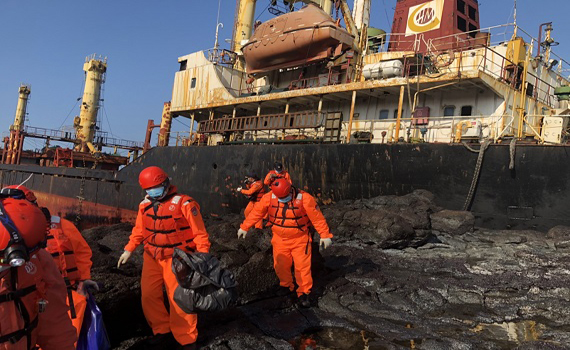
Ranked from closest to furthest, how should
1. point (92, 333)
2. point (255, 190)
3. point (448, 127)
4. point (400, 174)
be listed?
1. point (92, 333)
2. point (255, 190)
3. point (448, 127)
4. point (400, 174)

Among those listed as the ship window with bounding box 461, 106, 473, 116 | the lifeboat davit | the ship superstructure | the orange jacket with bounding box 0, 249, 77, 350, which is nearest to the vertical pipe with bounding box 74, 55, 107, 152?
the ship superstructure

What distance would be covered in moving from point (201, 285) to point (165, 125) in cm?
1567

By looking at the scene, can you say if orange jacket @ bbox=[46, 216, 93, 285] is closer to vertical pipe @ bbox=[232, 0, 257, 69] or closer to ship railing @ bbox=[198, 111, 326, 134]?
ship railing @ bbox=[198, 111, 326, 134]

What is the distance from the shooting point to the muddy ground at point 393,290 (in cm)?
366

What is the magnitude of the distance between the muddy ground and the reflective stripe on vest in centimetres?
73

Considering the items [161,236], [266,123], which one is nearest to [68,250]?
[161,236]

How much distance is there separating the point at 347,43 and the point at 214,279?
10.5 meters

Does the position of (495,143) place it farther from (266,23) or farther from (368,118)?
(266,23)

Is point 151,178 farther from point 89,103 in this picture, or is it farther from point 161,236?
point 89,103

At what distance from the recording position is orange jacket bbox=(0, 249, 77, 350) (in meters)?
1.77

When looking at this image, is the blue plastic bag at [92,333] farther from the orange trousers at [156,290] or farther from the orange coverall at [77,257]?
the orange trousers at [156,290]

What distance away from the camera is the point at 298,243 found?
4734 mm

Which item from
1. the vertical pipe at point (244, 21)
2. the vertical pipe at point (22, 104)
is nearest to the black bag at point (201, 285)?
the vertical pipe at point (244, 21)

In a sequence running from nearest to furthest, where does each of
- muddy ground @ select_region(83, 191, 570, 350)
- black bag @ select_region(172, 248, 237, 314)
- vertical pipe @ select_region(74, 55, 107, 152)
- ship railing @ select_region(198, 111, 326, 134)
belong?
black bag @ select_region(172, 248, 237, 314) → muddy ground @ select_region(83, 191, 570, 350) → ship railing @ select_region(198, 111, 326, 134) → vertical pipe @ select_region(74, 55, 107, 152)
